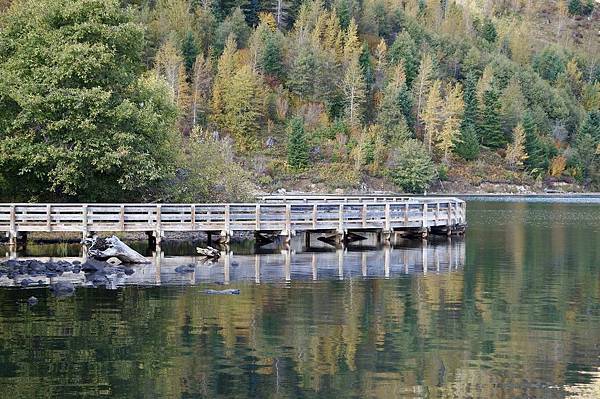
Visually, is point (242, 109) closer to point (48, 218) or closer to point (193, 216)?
point (193, 216)

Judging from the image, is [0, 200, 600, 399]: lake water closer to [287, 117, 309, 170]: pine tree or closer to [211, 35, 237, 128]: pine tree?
[287, 117, 309, 170]: pine tree

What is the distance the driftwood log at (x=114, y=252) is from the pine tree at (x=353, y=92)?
100208mm

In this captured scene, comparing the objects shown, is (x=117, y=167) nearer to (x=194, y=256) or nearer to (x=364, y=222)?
(x=194, y=256)

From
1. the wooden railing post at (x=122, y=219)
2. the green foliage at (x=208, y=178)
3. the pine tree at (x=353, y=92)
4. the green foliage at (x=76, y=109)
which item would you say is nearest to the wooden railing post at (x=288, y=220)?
the green foliage at (x=208, y=178)

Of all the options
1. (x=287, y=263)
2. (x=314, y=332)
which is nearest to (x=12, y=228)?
(x=287, y=263)

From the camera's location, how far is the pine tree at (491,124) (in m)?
153

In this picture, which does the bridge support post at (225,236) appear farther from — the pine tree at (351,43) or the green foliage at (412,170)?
the pine tree at (351,43)

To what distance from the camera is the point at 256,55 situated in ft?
486

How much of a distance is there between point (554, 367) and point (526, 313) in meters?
8.00

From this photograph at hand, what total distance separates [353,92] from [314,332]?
11697cm

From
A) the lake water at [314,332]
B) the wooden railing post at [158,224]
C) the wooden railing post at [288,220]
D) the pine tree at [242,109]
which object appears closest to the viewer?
the lake water at [314,332]

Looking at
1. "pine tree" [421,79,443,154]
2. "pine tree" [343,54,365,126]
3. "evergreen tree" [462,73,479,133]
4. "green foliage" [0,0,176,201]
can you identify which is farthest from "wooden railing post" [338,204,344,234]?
"evergreen tree" [462,73,479,133]

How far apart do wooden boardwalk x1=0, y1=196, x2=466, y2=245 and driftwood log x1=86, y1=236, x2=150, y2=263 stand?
4750mm

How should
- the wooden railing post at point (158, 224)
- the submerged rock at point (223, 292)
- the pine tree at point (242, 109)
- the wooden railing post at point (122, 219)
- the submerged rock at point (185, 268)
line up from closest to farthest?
the submerged rock at point (223, 292), the submerged rock at point (185, 268), the wooden railing post at point (122, 219), the wooden railing post at point (158, 224), the pine tree at point (242, 109)
